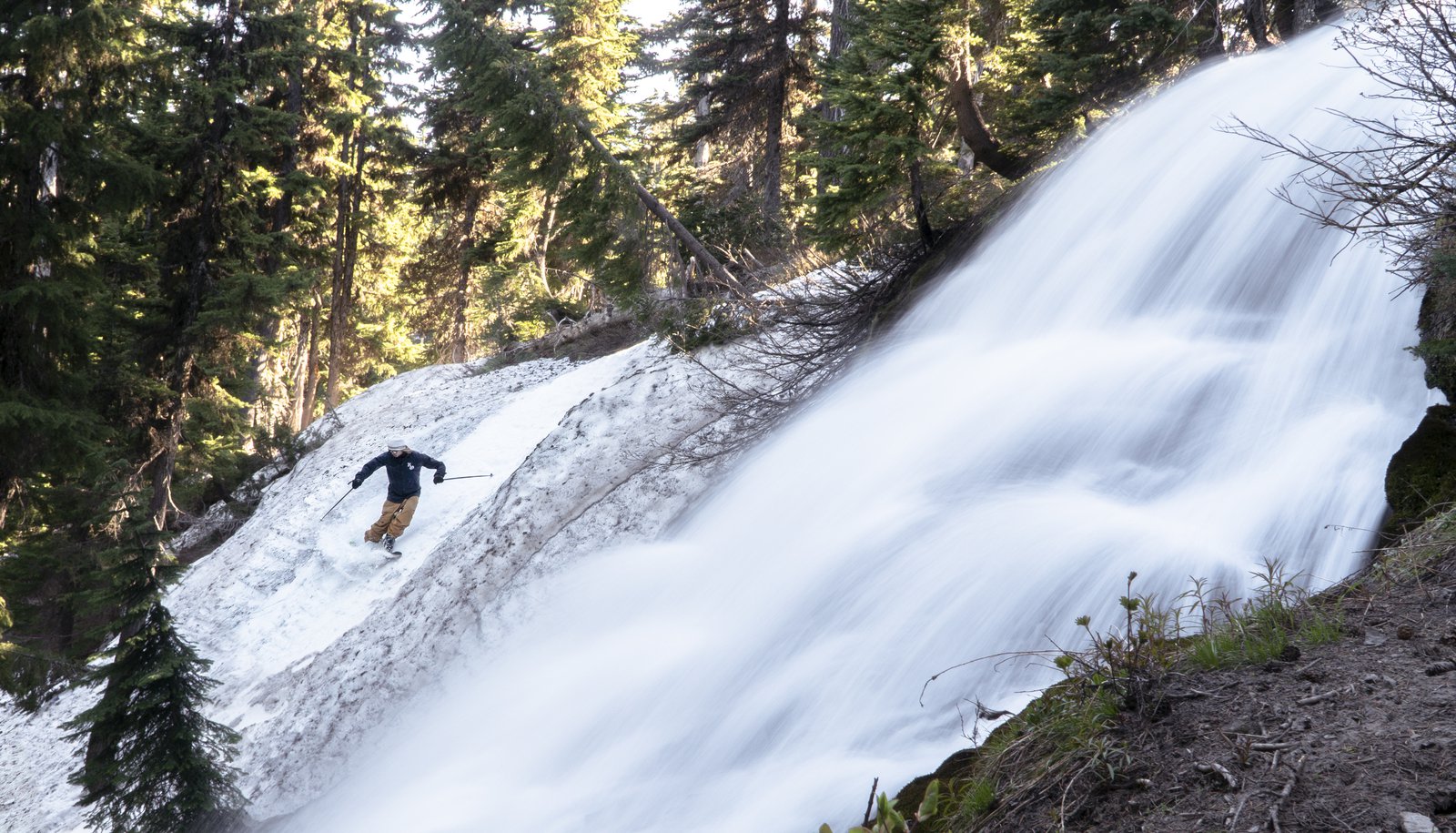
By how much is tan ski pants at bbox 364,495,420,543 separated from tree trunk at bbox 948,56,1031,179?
8600 millimetres

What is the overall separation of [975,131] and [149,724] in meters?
11.1

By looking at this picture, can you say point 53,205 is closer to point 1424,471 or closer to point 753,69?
point 753,69

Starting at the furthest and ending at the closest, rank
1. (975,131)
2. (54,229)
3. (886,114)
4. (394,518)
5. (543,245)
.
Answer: (543,245)
(54,229)
(394,518)
(975,131)
(886,114)

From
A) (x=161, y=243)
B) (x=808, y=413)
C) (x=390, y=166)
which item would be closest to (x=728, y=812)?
(x=808, y=413)

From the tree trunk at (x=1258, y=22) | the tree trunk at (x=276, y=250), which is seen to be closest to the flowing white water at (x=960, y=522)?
the tree trunk at (x=1258, y=22)

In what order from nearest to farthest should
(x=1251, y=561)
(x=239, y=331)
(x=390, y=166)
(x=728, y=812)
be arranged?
(x=728, y=812)
(x=1251, y=561)
(x=239, y=331)
(x=390, y=166)

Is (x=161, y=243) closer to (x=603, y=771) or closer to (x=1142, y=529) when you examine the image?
(x=603, y=771)

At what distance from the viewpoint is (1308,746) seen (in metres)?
3.10

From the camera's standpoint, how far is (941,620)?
5227mm

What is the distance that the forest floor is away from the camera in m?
2.81

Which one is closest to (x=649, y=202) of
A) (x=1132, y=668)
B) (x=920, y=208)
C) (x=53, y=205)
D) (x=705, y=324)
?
(x=705, y=324)

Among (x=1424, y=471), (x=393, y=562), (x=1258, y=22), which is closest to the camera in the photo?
(x=1424, y=471)

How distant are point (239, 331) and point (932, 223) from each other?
12120mm

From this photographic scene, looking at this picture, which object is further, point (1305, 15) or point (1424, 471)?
point (1305, 15)
